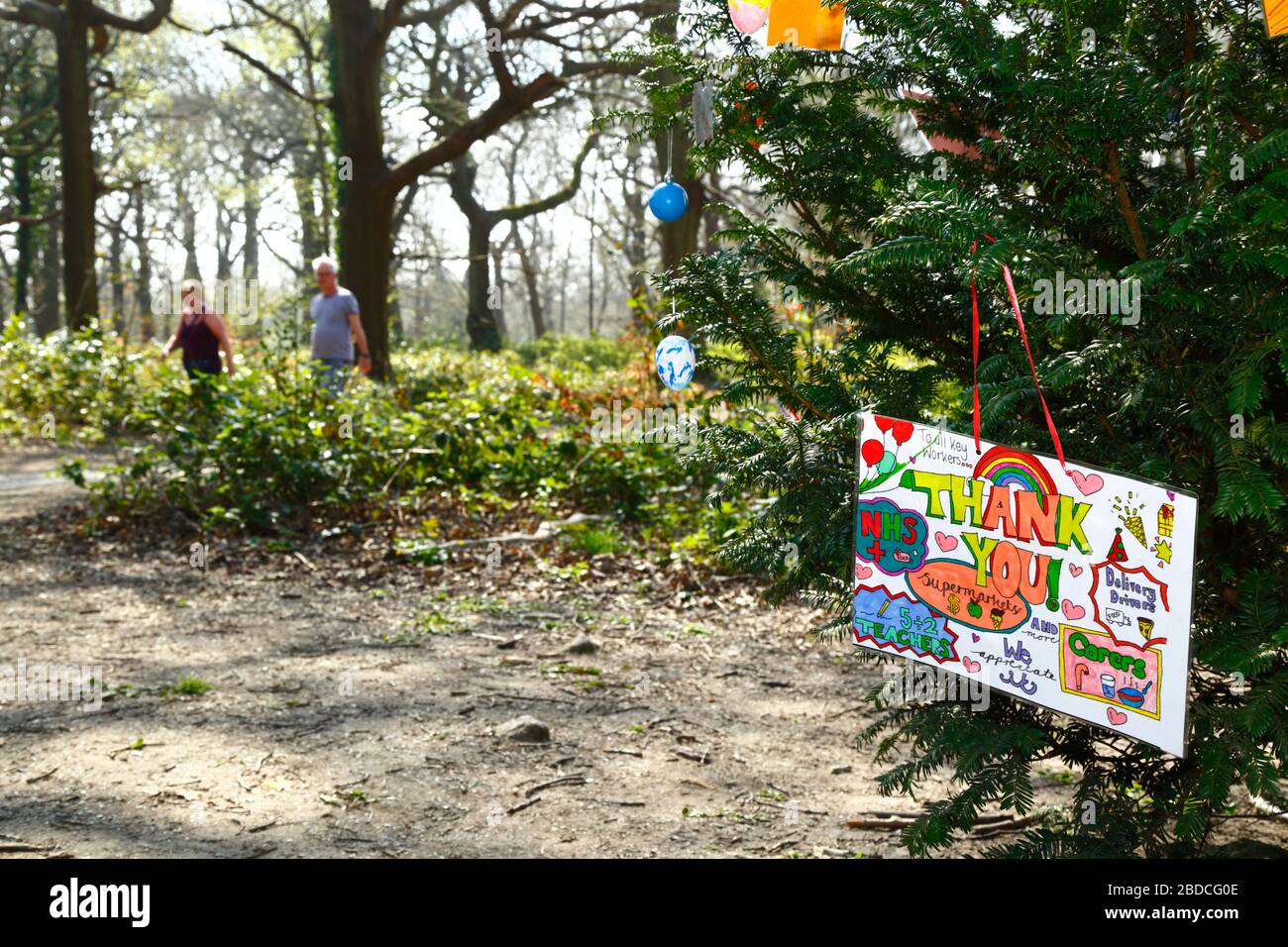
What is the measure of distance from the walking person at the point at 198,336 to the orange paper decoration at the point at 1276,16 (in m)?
9.36

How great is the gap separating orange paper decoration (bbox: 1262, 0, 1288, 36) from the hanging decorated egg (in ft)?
3.74

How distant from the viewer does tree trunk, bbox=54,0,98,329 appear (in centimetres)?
1634

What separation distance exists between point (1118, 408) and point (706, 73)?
1311 millimetres

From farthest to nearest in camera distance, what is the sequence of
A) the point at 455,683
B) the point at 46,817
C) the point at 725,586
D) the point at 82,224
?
the point at 82,224
the point at 725,586
the point at 455,683
the point at 46,817

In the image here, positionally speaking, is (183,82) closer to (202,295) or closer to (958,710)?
(202,295)

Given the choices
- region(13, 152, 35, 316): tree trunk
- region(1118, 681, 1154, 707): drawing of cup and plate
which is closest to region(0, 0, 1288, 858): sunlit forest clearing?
region(1118, 681, 1154, 707): drawing of cup and plate

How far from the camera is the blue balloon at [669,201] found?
297 cm

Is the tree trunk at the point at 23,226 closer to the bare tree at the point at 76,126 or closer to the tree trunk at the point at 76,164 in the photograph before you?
the bare tree at the point at 76,126

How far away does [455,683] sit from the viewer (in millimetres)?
4883

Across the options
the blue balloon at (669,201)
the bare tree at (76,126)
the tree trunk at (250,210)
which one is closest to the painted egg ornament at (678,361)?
the blue balloon at (669,201)

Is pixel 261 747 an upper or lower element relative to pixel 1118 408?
lower

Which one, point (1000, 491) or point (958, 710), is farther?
point (958, 710)

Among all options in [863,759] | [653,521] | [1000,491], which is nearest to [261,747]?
[863,759]
